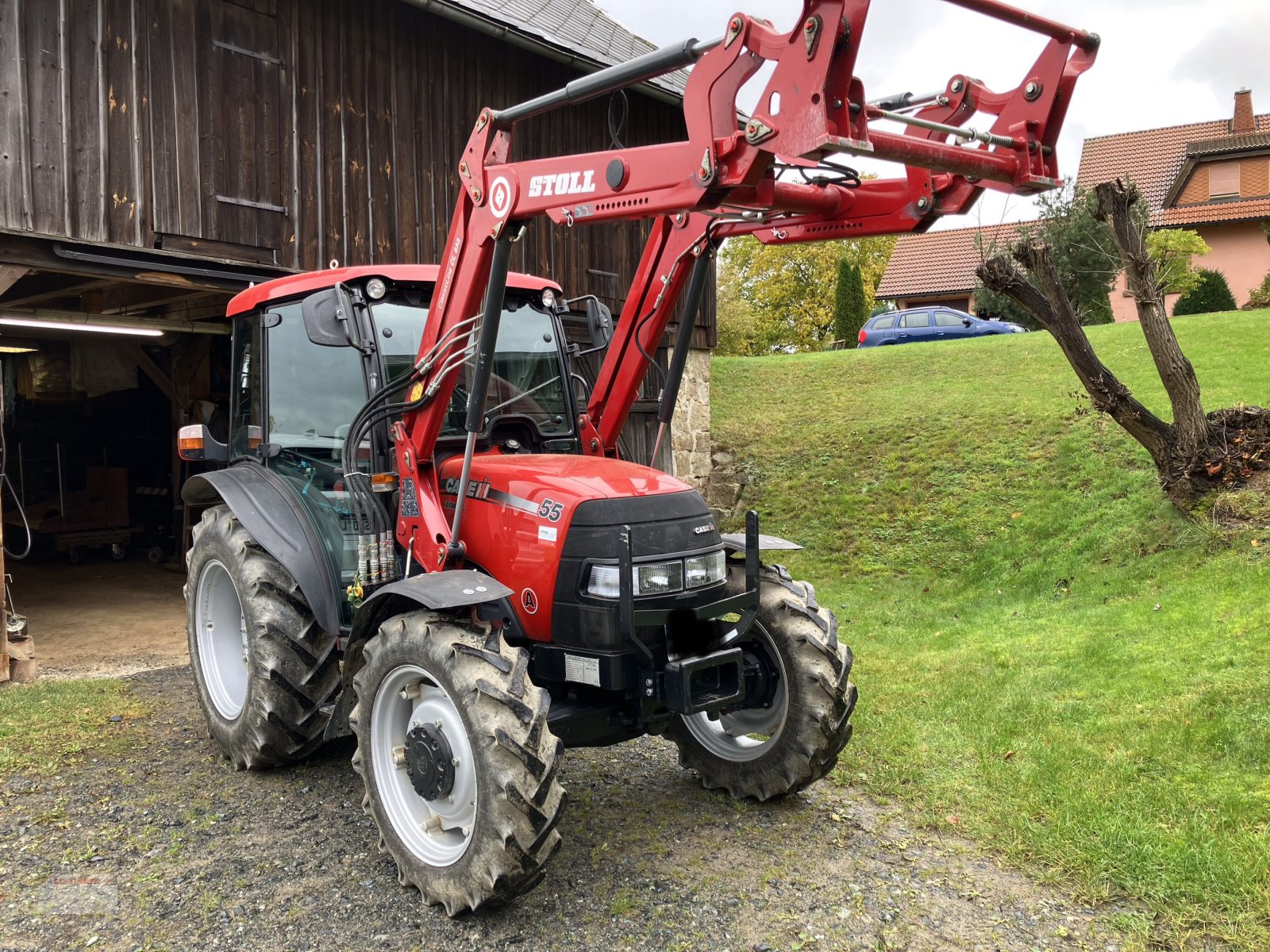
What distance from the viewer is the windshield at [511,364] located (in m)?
4.29

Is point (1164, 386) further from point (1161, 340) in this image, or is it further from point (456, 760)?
point (456, 760)

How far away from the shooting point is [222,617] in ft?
16.9

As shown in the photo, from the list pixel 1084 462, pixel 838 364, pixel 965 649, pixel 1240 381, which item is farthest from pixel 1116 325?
pixel 965 649

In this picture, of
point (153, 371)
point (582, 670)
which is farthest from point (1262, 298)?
point (582, 670)

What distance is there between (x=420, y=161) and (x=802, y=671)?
6.68 meters

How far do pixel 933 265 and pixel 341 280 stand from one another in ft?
110

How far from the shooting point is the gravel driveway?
326 centimetres

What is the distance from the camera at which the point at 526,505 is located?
376cm

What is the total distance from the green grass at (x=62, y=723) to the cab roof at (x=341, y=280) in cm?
241

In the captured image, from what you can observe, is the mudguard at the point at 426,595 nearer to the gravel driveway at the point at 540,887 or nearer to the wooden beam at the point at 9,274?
the gravel driveway at the point at 540,887

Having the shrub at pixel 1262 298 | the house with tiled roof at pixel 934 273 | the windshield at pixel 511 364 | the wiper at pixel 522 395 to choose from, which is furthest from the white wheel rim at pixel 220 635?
the house with tiled roof at pixel 934 273

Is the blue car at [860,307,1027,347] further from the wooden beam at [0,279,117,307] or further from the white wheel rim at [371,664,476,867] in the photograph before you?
the white wheel rim at [371,664,476,867]

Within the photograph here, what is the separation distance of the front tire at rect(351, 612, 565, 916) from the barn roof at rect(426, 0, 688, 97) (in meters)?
6.30

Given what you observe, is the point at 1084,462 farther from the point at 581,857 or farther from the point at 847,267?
the point at 847,267
